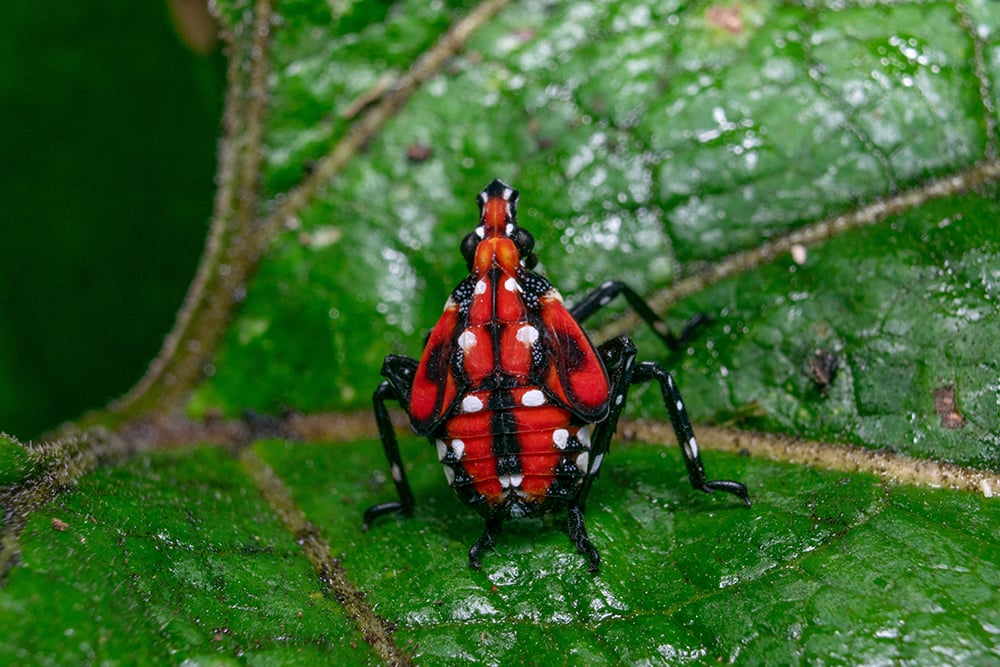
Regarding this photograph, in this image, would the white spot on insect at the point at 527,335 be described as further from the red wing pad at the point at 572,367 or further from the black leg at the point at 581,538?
the black leg at the point at 581,538

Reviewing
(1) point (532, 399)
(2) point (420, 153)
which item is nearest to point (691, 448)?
(1) point (532, 399)

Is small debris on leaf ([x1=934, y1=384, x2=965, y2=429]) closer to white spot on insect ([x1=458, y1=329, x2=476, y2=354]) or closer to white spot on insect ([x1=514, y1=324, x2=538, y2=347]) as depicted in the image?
white spot on insect ([x1=514, y1=324, x2=538, y2=347])

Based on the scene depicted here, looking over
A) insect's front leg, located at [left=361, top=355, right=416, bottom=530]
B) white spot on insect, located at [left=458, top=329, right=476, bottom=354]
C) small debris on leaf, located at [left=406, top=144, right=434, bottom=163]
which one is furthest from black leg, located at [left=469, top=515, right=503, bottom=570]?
small debris on leaf, located at [left=406, top=144, right=434, bottom=163]

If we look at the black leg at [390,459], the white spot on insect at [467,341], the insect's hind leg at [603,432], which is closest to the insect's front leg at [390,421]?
the black leg at [390,459]

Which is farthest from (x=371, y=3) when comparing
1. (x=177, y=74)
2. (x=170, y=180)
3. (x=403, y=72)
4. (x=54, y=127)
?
(x=54, y=127)

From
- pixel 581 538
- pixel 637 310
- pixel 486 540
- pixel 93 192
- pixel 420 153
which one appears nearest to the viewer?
pixel 581 538

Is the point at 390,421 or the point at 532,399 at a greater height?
the point at 532,399

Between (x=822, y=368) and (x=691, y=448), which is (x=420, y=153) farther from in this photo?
(x=822, y=368)

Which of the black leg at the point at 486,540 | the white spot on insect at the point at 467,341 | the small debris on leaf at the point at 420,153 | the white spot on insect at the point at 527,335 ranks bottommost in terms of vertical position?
the black leg at the point at 486,540

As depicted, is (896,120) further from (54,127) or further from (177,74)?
(54,127)
